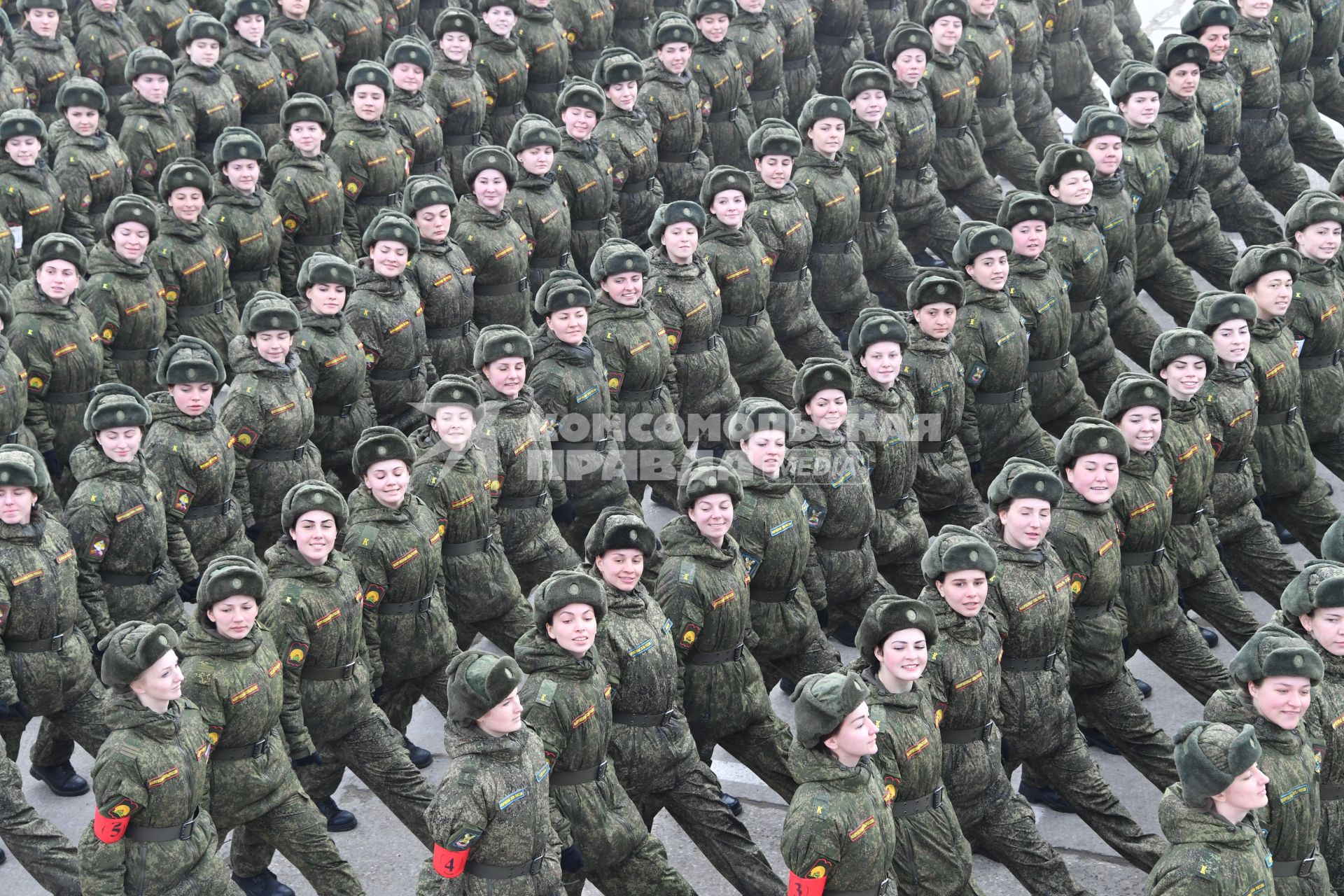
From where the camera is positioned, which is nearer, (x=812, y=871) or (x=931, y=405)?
(x=812, y=871)

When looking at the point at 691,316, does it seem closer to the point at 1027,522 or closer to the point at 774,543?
the point at 774,543

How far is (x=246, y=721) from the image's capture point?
27.0 ft

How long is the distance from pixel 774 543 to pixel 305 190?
205 inches

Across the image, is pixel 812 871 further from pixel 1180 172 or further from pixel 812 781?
pixel 1180 172

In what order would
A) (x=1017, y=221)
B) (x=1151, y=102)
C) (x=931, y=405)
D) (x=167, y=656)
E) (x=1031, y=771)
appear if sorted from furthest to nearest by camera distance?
(x=1151, y=102)
(x=1017, y=221)
(x=931, y=405)
(x=1031, y=771)
(x=167, y=656)

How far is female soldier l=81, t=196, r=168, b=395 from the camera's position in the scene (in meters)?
11.6

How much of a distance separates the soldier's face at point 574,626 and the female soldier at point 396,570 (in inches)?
57.1

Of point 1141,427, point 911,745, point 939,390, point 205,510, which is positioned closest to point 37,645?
point 205,510

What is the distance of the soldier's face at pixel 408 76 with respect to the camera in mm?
13883

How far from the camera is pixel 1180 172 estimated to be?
13922 millimetres

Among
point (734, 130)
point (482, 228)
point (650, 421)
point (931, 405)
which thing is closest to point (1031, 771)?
point (931, 405)

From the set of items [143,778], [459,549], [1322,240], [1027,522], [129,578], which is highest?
[1322,240]

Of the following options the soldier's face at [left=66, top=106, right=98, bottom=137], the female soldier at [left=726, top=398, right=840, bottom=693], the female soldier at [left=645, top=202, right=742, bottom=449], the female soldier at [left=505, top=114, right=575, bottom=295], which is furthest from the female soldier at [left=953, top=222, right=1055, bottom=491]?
the soldier's face at [left=66, top=106, right=98, bottom=137]

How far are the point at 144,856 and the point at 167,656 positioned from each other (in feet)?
2.84
